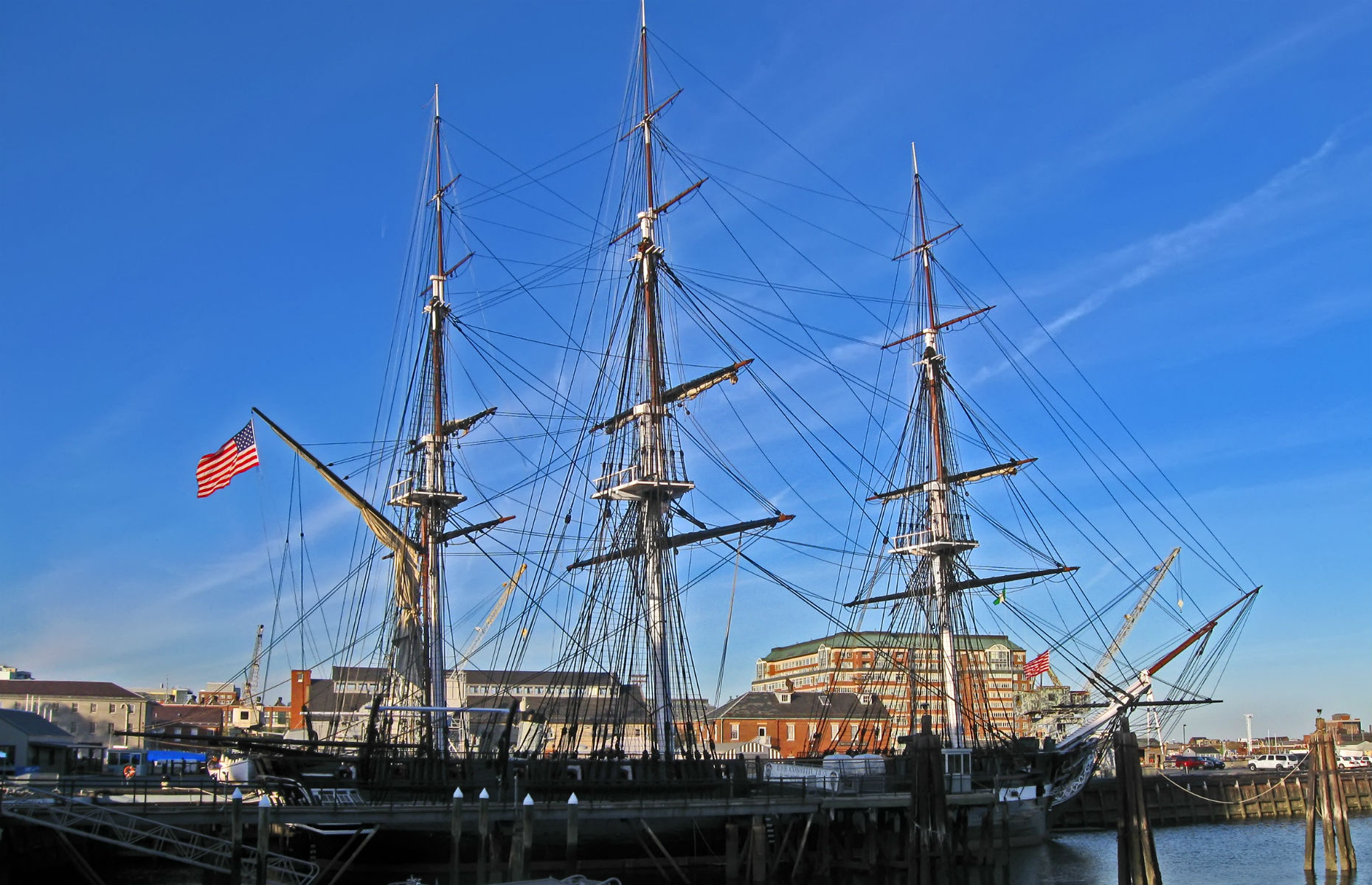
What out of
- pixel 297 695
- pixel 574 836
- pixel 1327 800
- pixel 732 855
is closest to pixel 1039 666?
pixel 1327 800

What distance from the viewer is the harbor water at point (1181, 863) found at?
130 ft

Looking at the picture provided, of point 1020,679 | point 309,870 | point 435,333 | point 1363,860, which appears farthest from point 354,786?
point 1020,679

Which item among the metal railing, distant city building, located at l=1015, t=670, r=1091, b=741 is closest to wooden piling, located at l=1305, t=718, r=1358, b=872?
distant city building, located at l=1015, t=670, r=1091, b=741

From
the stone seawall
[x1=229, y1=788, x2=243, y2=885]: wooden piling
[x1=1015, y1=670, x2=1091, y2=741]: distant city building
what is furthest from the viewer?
the stone seawall

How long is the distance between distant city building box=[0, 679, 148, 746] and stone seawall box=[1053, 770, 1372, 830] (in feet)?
243

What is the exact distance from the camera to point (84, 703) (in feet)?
343

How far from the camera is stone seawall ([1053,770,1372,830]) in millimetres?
71875

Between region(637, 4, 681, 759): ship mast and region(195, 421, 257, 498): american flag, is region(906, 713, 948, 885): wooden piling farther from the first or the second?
region(195, 421, 257, 498): american flag

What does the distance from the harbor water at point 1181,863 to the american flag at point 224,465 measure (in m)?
13.4

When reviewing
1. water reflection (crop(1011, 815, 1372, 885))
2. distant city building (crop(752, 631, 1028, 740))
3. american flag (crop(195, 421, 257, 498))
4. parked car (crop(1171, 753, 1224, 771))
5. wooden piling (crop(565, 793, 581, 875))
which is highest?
american flag (crop(195, 421, 257, 498))

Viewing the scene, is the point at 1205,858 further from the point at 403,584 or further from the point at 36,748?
the point at 36,748

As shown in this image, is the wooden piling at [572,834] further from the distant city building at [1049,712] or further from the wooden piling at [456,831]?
the distant city building at [1049,712]

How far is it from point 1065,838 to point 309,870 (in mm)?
42175

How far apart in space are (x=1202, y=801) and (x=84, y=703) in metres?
90.3
